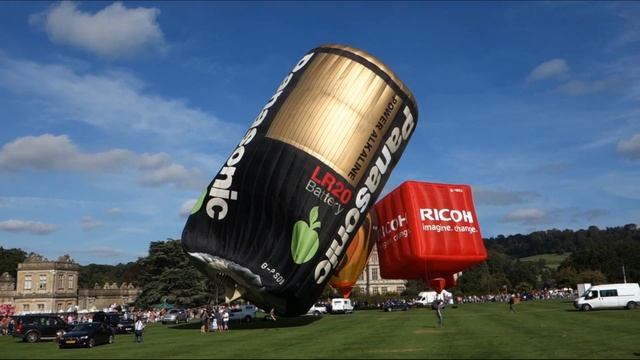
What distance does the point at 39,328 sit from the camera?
32.3 m

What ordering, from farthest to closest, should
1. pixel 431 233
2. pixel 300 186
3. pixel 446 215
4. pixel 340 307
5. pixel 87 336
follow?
pixel 340 307, pixel 446 215, pixel 431 233, pixel 300 186, pixel 87 336

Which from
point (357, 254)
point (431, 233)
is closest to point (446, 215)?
point (431, 233)

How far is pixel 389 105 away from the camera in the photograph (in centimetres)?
3228

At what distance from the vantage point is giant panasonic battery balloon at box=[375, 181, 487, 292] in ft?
151

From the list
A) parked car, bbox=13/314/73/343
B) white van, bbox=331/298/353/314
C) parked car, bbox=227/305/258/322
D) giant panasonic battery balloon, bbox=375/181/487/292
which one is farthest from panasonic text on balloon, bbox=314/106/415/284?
white van, bbox=331/298/353/314

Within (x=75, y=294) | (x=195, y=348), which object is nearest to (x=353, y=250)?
(x=195, y=348)

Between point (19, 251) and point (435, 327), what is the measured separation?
132100mm

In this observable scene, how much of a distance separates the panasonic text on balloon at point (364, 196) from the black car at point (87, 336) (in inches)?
434

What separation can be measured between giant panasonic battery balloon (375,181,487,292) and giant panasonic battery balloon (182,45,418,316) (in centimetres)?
1484

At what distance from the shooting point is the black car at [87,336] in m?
26.2

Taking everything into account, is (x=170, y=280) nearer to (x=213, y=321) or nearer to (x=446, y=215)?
(x=446, y=215)

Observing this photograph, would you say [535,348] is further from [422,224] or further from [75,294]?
[75,294]

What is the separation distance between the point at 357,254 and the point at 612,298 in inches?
847

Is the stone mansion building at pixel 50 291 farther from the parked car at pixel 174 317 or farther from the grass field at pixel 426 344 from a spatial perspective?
the grass field at pixel 426 344
